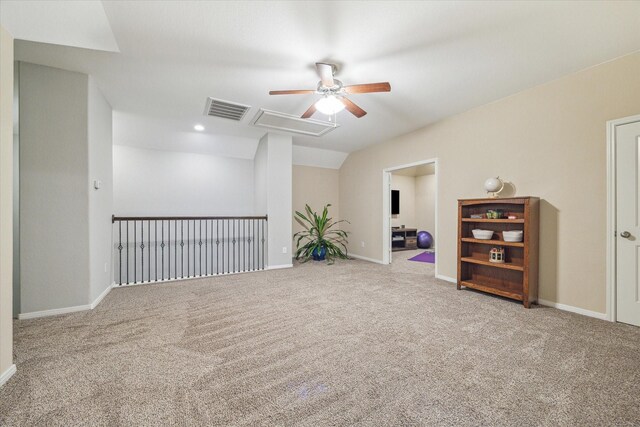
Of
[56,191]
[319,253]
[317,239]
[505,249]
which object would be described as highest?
[56,191]

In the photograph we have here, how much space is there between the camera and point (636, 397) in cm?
147

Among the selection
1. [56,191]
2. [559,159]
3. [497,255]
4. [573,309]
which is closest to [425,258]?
[497,255]

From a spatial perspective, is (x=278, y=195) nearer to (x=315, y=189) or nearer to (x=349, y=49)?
(x=315, y=189)

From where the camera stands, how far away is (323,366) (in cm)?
177

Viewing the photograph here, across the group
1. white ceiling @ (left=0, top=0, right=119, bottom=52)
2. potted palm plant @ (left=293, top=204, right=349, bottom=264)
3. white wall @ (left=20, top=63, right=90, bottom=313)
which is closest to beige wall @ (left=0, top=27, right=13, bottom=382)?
white ceiling @ (left=0, top=0, right=119, bottom=52)

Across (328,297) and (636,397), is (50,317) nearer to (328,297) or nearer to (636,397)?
(328,297)

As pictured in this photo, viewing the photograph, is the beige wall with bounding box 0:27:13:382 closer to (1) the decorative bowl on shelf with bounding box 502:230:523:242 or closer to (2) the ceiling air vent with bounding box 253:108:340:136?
(2) the ceiling air vent with bounding box 253:108:340:136

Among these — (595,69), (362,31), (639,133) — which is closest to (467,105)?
(595,69)

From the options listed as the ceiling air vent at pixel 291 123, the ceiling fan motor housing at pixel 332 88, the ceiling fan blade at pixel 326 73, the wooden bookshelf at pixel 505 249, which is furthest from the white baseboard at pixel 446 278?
the ceiling fan blade at pixel 326 73

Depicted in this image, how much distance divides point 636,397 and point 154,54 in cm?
435

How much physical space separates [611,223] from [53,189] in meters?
5.63

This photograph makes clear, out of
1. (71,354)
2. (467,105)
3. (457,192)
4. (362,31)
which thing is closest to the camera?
(71,354)

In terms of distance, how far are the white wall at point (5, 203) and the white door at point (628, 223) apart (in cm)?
490

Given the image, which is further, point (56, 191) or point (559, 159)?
point (559, 159)
